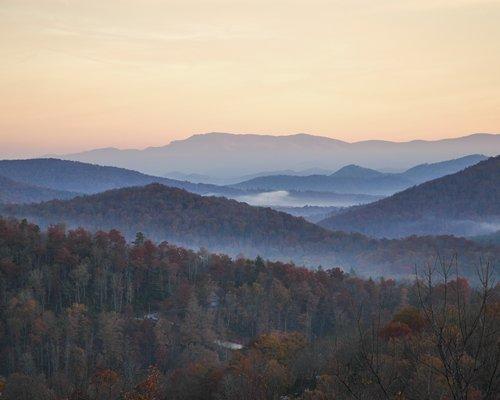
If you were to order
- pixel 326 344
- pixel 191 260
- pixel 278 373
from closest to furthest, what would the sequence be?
pixel 278 373
pixel 326 344
pixel 191 260

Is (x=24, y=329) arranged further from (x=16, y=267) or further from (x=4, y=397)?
(x=4, y=397)

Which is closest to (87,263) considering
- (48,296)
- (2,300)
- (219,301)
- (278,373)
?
(48,296)

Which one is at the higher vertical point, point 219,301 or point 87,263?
point 87,263

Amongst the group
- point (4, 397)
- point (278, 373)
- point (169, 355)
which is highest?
point (278, 373)

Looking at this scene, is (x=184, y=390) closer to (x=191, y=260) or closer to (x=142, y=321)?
(x=142, y=321)

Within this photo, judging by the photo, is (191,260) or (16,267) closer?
(16,267)

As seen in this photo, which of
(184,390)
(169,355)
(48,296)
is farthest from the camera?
(48,296)

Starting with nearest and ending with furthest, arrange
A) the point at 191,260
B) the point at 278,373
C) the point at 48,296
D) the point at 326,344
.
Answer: the point at 278,373 → the point at 326,344 → the point at 48,296 → the point at 191,260

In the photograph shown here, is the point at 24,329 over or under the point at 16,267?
under

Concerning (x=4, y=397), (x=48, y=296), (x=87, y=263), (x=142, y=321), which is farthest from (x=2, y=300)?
(x=4, y=397)
